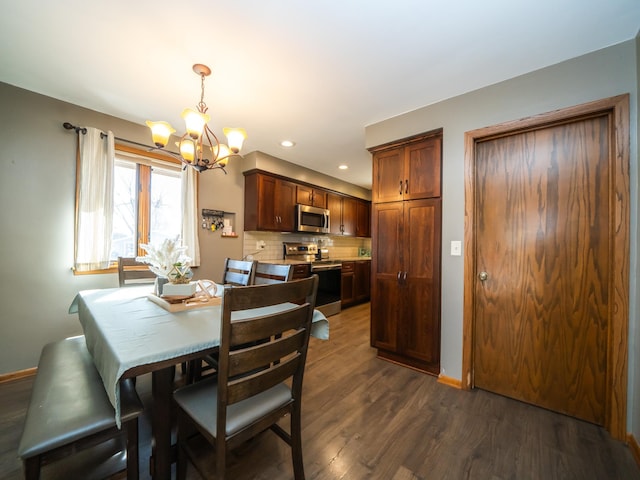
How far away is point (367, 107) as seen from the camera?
239 cm

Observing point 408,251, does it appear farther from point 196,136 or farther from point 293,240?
point 293,240

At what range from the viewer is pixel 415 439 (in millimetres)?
1509

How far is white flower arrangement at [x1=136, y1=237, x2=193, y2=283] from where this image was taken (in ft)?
4.92

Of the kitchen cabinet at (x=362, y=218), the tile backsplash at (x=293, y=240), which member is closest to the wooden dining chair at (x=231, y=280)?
the tile backsplash at (x=293, y=240)

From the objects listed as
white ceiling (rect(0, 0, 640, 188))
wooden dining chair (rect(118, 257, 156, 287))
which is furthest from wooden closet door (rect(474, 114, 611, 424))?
wooden dining chair (rect(118, 257, 156, 287))

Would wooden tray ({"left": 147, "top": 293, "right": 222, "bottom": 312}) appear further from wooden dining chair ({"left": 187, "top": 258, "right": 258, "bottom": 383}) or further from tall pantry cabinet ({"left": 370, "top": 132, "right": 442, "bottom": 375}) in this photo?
tall pantry cabinet ({"left": 370, "top": 132, "right": 442, "bottom": 375})

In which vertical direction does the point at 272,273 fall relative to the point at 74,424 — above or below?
above

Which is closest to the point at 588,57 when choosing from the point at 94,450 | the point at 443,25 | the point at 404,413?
the point at 443,25

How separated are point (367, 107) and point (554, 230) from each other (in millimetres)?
1823

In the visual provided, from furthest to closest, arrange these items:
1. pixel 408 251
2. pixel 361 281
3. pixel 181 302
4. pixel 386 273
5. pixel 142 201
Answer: pixel 361 281 → pixel 142 201 → pixel 386 273 → pixel 408 251 → pixel 181 302

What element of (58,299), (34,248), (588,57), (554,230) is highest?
(588,57)

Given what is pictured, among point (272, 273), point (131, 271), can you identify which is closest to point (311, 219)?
point (272, 273)

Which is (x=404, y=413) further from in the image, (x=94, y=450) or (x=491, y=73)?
(x=491, y=73)

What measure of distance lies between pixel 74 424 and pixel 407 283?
7.62ft
